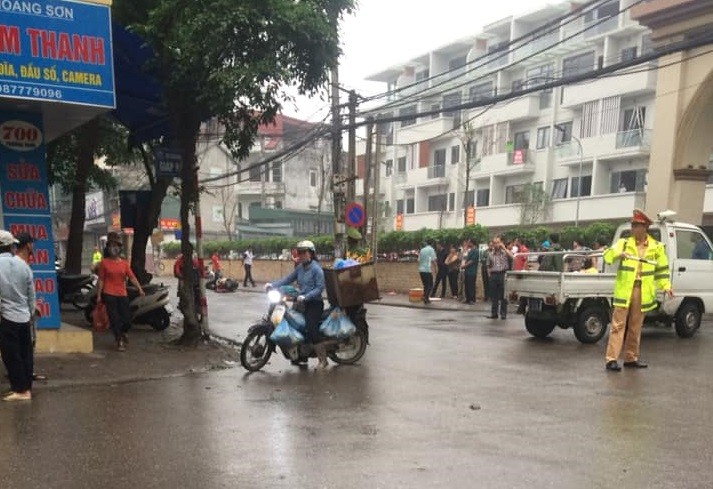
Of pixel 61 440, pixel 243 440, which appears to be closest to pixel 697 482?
pixel 243 440

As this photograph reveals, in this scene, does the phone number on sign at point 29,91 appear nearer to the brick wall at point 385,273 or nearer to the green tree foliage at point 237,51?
the green tree foliage at point 237,51

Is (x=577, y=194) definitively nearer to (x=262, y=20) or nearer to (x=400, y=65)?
(x=400, y=65)

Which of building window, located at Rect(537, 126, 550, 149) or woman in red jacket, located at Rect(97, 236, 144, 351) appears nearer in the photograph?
woman in red jacket, located at Rect(97, 236, 144, 351)

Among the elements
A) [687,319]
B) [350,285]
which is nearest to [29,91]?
[350,285]

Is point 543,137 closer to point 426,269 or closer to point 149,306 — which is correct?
point 426,269

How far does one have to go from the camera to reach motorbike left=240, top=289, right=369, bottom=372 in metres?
8.27

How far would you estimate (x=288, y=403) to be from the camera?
6477mm

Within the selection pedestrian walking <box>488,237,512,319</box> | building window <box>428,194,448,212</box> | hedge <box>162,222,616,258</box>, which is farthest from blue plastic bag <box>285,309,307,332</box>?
building window <box>428,194,448,212</box>

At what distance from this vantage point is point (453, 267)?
19312 millimetres

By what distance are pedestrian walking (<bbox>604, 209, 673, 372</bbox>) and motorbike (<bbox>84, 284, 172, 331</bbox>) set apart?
26.0ft

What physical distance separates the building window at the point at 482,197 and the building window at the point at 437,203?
2.76m

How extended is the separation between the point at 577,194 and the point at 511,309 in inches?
824

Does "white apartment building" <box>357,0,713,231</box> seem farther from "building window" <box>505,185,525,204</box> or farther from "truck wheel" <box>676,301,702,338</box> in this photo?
"truck wheel" <box>676,301,702,338</box>

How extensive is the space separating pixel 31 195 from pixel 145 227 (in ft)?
16.3
